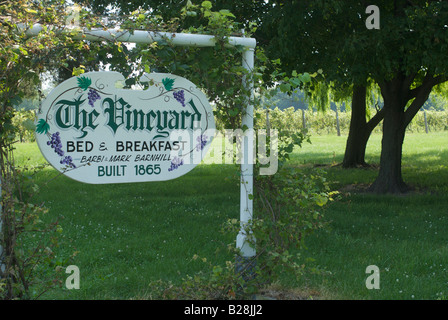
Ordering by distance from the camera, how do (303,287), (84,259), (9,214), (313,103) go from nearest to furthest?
(9,214) < (303,287) < (84,259) < (313,103)

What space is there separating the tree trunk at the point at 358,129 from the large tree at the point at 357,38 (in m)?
4.45

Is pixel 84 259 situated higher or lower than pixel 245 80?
lower

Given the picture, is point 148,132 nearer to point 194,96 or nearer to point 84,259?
point 194,96

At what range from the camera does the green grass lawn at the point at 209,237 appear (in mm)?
4609

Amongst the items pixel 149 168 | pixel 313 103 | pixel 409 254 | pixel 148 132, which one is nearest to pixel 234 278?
pixel 149 168

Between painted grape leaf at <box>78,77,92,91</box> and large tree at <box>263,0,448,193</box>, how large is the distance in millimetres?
4662

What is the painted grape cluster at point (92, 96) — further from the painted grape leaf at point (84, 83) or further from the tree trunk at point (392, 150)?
the tree trunk at point (392, 150)

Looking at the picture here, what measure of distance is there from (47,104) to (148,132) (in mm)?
784

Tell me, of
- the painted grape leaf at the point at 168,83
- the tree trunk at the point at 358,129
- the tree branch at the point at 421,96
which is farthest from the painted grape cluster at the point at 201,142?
the tree trunk at the point at 358,129

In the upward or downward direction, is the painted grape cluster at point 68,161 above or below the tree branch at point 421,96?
below

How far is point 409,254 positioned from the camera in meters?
5.62

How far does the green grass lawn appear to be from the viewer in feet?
15.1
